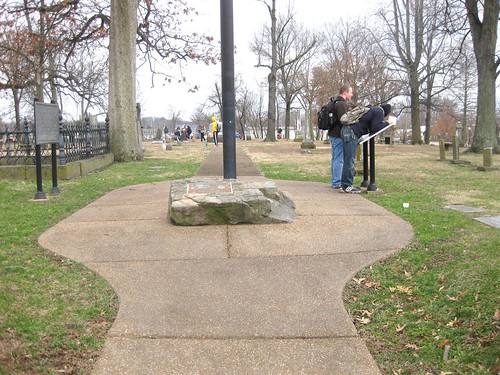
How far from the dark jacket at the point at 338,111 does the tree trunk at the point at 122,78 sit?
9742mm

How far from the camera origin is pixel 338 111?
8.91 metres

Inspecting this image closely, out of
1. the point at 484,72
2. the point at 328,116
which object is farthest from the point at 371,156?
the point at 484,72

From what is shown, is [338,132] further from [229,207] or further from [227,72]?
[229,207]

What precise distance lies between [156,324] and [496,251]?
10.1 feet

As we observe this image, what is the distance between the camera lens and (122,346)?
10.7 feet

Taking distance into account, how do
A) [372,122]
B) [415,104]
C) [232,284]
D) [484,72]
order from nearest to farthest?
[232,284]
[372,122]
[484,72]
[415,104]

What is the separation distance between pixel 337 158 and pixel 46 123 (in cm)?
549

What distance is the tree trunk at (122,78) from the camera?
16375 mm

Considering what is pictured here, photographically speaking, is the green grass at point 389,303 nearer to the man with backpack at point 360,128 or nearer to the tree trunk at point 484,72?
the man with backpack at point 360,128

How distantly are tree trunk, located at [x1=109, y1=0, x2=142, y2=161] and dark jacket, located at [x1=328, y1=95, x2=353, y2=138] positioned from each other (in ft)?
32.0

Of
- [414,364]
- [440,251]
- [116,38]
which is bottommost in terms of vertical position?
[414,364]

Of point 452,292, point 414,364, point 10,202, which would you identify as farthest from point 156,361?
point 10,202

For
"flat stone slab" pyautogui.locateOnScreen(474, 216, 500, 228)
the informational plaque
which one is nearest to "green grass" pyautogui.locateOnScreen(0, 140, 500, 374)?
"flat stone slab" pyautogui.locateOnScreen(474, 216, 500, 228)

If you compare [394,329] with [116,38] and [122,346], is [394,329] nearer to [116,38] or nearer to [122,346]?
[122,346]
